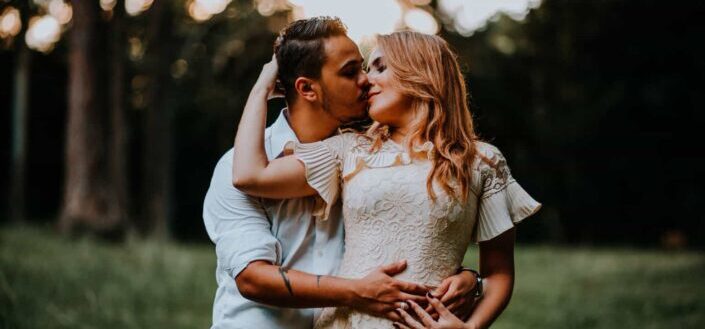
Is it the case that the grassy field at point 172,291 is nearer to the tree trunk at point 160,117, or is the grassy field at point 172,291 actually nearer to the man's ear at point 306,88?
the man's ear at point 306,88

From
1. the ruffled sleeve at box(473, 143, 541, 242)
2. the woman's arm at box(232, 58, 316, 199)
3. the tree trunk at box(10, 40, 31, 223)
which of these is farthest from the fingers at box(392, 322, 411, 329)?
the tree trunk at box(10, 40, 31, 223)

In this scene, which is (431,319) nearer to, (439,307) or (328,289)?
(439,307)

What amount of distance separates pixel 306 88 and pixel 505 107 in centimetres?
1811

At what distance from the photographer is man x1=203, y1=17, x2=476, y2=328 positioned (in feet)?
8.02

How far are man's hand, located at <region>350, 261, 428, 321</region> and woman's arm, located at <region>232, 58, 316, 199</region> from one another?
1.28 feet

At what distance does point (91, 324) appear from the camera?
6594 millimetres

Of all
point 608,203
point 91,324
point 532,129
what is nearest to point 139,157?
point 532,129

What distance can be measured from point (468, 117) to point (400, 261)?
59 cm

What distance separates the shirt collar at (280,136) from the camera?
275cm

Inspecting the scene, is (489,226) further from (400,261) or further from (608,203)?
(608,203)

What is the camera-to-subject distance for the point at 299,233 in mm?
2678

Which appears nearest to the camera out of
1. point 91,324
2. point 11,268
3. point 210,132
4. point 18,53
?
point 91,324

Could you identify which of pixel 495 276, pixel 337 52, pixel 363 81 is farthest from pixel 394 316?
pixel 337 52

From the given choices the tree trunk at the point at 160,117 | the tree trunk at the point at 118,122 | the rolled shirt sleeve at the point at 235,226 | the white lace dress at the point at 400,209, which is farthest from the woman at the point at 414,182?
the tree trunk at the point at 160,117
